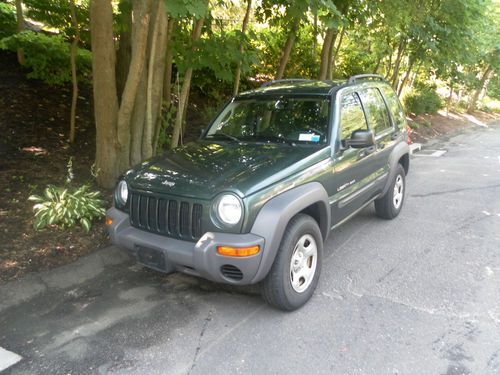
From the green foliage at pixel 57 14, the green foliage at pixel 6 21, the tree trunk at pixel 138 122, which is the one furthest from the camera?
the green foliage at pixel 6 21

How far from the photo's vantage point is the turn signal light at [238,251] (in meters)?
3.10

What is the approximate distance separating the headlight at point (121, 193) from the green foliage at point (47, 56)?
18.4 feet

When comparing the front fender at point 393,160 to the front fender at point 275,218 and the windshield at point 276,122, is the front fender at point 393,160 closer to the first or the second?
the windshield at point 276,122

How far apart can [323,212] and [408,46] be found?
37.6ft

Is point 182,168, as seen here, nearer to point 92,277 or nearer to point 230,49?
point 92,277

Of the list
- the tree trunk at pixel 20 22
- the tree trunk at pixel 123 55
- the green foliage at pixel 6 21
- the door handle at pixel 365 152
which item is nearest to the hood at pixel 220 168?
the door handle at pixel 365 152

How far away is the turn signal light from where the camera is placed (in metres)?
3.10

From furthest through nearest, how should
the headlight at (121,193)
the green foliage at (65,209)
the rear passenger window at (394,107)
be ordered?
the rear passenger window at (394,107) → the green foliage at (65,209) → the headlight at (121,193)

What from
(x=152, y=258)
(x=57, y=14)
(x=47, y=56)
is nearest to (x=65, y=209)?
(x=152, y=258)

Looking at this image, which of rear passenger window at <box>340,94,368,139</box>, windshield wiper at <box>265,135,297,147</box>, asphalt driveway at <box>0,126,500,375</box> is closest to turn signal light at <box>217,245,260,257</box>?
asphalt driveway at <box>0,126,500,375</box>

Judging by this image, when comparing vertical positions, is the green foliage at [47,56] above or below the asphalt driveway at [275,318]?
above

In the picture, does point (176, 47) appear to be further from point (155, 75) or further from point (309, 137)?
point (309, 137)

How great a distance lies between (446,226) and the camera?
18.6 ft

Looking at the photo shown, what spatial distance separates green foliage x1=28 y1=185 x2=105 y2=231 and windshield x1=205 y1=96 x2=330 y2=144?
1.63m
